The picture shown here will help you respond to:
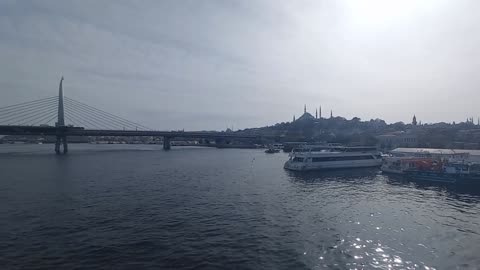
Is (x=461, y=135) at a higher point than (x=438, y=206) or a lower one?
higher

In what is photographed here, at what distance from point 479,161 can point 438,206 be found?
27.6 meters

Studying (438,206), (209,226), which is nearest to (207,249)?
(209,226)

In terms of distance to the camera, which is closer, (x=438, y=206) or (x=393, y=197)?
(x=438, y=206)

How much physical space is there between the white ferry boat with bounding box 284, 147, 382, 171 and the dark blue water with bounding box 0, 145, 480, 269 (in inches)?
656

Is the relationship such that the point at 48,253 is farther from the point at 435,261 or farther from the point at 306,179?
the point at 306,179

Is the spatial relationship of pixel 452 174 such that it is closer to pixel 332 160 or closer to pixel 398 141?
pixel 332 160

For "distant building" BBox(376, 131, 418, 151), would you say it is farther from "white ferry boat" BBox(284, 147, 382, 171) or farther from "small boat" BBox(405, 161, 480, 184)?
"small boat" BBox(405, 161, 480, 184)

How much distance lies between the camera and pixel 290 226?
18.6 meters

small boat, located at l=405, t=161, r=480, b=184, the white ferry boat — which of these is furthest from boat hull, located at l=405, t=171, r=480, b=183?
the white ferry boat

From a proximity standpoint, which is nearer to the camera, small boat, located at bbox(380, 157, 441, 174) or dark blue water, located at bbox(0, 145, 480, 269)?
dark blue water, located at bbox(0, 145, 480, 269)

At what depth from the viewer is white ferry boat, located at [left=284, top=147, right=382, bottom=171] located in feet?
162

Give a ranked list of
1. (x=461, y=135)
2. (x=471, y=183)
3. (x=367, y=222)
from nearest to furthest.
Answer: (x=367, y=222), (x=471, y=183), (x=461, y=135)

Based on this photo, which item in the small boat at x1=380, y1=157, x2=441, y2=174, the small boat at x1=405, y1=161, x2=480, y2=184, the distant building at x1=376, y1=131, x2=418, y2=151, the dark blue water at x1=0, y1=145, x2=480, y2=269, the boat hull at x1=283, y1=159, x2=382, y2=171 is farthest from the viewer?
the distant building at x1=376, y1=131, x2=418, y2=151

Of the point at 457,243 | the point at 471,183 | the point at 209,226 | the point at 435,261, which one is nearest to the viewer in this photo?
the point at 435,261
